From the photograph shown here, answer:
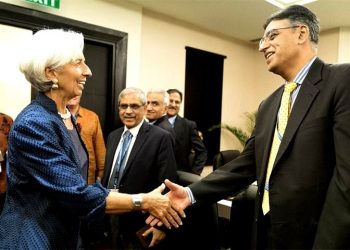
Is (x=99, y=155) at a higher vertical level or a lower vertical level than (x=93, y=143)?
lower

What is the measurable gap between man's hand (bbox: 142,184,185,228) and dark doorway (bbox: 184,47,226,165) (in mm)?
3726

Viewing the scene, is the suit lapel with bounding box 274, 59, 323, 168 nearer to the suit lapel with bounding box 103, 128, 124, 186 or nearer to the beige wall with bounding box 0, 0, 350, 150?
the suit lapel with bounding box 103, 128, 124, 186

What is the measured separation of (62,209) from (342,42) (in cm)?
532

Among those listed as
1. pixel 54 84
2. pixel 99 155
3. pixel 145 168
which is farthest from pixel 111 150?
pixel 54 84

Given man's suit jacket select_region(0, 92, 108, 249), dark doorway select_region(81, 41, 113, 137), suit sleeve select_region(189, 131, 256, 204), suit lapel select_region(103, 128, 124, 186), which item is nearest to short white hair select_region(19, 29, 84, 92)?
man's suit jacket select_region(0, 92, 108, 249)

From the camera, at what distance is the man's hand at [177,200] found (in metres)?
1.62

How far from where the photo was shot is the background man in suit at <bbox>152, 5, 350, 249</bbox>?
1060 millimetres

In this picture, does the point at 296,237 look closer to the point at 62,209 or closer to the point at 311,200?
the point at 311,200

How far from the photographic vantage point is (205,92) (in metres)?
5.56

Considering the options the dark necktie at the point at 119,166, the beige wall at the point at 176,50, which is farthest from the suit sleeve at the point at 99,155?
the beige wall at the point at 176,50

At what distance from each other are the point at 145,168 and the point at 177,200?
1.62 ft

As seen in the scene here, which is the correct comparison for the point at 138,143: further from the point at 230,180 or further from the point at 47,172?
the point at 47,172

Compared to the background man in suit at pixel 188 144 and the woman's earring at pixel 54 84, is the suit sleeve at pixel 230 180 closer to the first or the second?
the woman's earring at pixel 54 84

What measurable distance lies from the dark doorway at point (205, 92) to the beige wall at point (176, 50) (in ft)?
0.46
